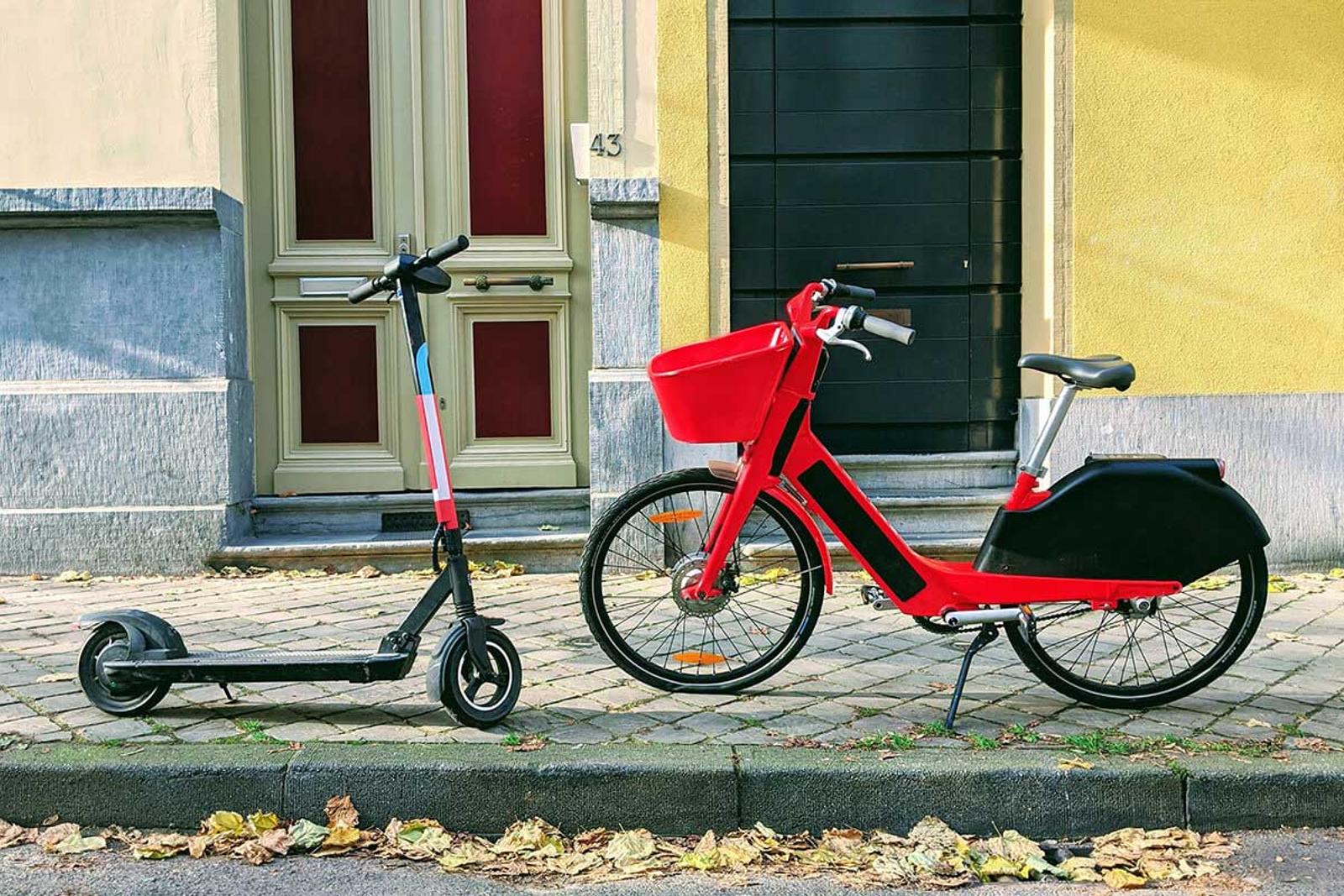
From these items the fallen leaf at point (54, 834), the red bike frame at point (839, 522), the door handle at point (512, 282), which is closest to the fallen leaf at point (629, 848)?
the red bike frame at point (839, 522)

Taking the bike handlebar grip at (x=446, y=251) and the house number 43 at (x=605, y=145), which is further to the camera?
the house number 43 at (x=605, y=145)

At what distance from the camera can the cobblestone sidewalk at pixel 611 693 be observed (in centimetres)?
377

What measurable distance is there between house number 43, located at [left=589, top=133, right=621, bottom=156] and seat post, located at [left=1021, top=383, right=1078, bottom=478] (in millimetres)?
3171

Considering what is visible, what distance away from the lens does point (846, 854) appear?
324 centimetres

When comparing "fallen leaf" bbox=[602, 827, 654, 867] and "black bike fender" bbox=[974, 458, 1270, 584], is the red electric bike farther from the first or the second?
"fallen leaf" bbox=[602, 827, 654, 867]

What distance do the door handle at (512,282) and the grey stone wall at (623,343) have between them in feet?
1.69

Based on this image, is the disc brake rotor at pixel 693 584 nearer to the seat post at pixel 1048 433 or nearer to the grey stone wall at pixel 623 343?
the seat post at pixel 1048 433

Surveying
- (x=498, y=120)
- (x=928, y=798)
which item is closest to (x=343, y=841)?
(x=928, y=798)

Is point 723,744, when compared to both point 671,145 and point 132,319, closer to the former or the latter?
point 671,145

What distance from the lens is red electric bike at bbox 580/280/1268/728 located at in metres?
3.95

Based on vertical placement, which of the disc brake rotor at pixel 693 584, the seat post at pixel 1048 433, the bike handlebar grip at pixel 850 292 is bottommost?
the disc brake rotor at pixel 693 584

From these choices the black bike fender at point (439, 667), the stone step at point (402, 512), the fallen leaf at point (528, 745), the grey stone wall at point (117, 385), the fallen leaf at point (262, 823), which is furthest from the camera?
the stone step at point (402, 512)

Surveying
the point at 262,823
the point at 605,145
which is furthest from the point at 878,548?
the point at 605,145

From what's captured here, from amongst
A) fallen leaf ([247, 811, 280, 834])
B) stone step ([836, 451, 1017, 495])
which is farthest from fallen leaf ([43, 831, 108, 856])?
stone step ([836, 451, 1017, 495])
